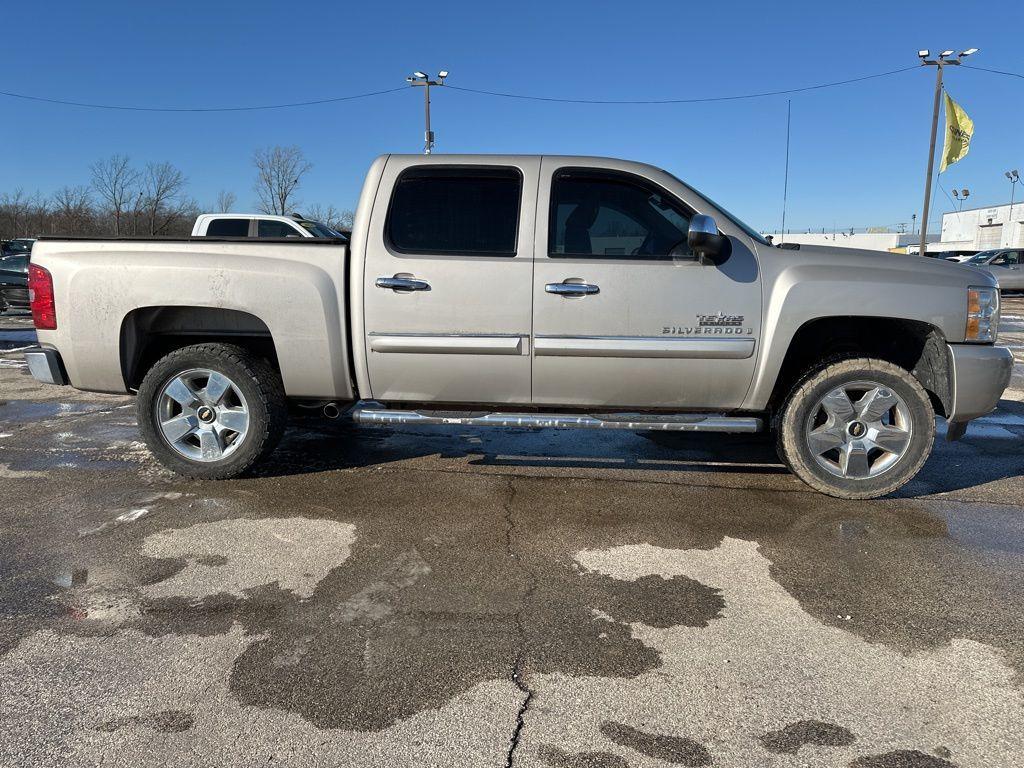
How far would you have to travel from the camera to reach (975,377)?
413cm

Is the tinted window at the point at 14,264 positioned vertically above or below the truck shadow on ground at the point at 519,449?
above

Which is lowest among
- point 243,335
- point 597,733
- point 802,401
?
point 597,733

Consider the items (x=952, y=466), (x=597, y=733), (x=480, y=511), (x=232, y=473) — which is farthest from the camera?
(x=952, y=466)

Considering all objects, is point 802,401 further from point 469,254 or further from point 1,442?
point 1,442

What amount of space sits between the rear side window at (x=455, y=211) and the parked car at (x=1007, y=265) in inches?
923

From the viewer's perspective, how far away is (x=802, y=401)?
4234 mm

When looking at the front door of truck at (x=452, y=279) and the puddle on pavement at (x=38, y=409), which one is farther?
the puddle on pavement at (x=38, y=409)

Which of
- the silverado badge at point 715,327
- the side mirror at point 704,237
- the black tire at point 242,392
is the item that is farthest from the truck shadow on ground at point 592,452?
the side mirror at point 704,237

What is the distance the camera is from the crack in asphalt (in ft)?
7.16

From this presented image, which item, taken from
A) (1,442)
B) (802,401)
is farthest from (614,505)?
(1,442)

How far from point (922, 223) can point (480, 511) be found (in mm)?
27564

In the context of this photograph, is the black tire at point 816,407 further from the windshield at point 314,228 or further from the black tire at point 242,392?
the windshield at point 314,228

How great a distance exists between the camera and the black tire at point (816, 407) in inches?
165

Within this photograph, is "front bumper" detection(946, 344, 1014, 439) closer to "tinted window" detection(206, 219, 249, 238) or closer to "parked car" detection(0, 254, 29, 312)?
"tinted window" detection(206, 219, 249, 238)
